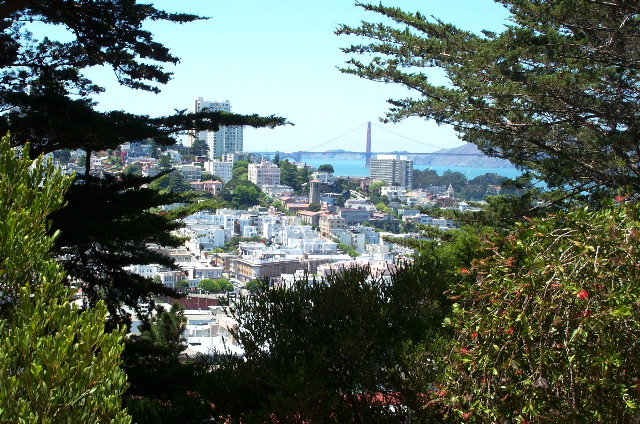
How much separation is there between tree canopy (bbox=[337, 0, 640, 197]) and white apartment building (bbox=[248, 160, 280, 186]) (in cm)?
7667

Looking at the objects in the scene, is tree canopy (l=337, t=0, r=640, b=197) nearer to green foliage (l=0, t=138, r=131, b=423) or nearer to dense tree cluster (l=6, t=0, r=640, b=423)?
dense tree cluster (l=6, t=0, r=640, b=423)

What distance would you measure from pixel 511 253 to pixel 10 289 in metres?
1.67

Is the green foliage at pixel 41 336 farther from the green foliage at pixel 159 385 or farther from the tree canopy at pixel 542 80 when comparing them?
the tree canopy at pixel 542 80

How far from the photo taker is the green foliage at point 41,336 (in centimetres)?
142

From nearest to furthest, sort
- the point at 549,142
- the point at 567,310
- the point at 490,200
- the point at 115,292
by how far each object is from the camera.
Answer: the point at 567,310 < the point at 115,292 < the point at 549,142 < the point at 490,200

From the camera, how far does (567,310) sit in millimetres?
2039

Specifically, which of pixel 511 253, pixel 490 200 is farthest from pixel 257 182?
pixel 511 253

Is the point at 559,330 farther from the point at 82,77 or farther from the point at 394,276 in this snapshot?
the point at 82,77

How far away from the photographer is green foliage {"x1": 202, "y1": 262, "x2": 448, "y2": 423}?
319 cm

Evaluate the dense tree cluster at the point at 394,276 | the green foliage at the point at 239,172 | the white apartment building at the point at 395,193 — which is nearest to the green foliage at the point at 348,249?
the white apartment building at the point at 395,193

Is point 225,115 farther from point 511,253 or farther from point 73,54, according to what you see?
point 511,253

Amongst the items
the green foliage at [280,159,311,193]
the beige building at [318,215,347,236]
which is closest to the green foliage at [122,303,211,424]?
the beige building at [318,215,347,236]

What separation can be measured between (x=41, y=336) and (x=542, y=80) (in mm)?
4685

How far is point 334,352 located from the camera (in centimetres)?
351
